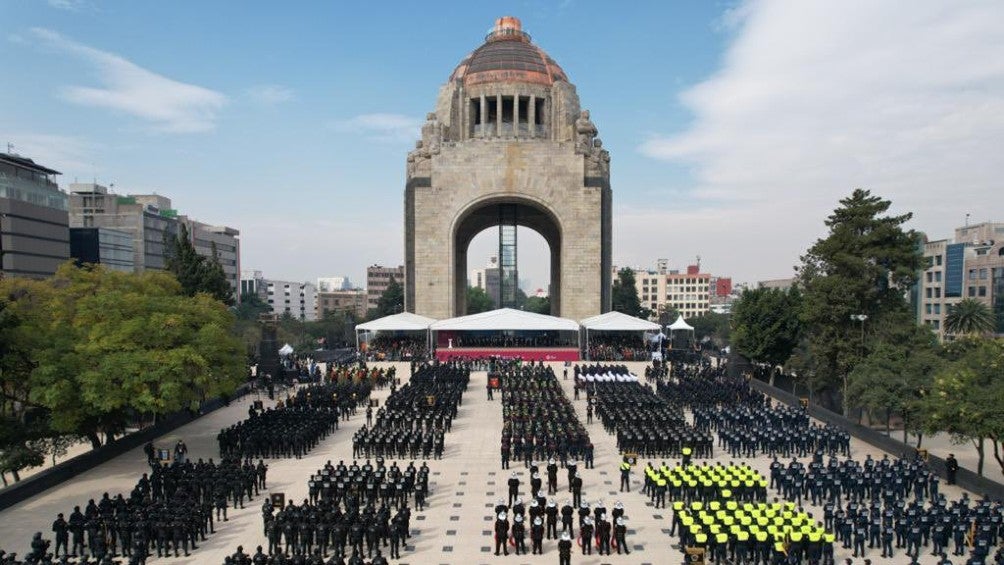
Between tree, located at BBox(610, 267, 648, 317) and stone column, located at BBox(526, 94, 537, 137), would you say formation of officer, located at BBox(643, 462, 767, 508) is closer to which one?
stone column, located at BBox(526, 94, 537, 137)

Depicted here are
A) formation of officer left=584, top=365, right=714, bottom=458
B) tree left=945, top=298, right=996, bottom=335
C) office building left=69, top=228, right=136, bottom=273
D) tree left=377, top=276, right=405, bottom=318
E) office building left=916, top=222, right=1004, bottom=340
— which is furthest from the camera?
tree left=377, top=276, right=405, bottom=318

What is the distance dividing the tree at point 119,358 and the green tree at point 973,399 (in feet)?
67.4

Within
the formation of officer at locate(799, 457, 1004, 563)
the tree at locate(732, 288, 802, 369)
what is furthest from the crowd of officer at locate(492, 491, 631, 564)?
the tree at locate(732, 288, 802, 369)

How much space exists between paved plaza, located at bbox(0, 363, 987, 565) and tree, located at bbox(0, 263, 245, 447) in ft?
6.75

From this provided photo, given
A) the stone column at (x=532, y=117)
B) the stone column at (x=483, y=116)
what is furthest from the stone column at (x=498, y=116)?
the stone column at (x=532, y=117)

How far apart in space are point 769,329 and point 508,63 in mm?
29384

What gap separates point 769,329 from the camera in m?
34.6

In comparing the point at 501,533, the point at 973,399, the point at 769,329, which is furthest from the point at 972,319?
Result: the point at 501,533

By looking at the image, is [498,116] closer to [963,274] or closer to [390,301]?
[390,301]

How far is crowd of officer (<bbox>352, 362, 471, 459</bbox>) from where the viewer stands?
1864cm

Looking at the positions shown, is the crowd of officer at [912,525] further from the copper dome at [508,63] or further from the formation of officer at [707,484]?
the copper dome at [508,63]

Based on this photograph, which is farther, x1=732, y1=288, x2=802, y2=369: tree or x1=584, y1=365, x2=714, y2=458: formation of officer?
x1=732, y1=288, x2=802, y2=369: tree

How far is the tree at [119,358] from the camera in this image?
1708 centimetres

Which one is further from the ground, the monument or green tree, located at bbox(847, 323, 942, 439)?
the monument
